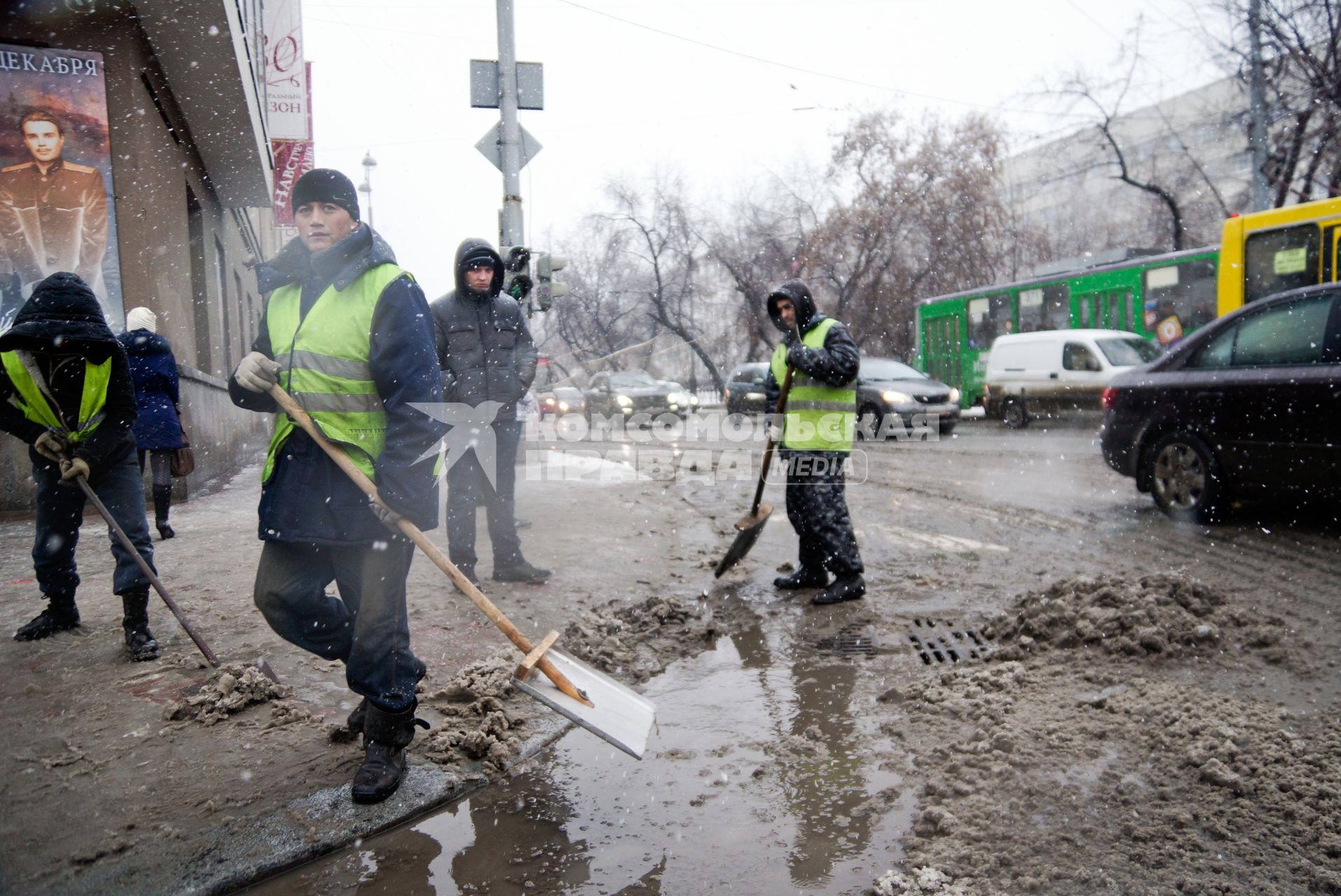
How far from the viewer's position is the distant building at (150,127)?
29.1ft

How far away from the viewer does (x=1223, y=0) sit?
701 inches

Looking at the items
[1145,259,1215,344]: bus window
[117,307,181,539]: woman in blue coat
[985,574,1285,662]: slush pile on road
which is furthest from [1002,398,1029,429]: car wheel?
[117,307,181,539]: woman in blue coat

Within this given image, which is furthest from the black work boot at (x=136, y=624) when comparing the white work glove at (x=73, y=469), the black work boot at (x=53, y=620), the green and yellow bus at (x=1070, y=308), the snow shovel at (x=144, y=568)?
the green and yellow bus at (x=1070, y=308)

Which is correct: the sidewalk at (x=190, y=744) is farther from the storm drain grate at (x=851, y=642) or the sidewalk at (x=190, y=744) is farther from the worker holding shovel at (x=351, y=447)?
the storm drain grate at (x=851, y=642)

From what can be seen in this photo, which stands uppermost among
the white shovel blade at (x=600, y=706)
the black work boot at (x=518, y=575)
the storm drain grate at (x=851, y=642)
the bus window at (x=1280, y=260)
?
the bus window at (x=1280, y=260)

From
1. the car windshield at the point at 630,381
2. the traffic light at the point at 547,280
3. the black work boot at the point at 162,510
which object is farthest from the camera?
the car windshield at the point at 630,381

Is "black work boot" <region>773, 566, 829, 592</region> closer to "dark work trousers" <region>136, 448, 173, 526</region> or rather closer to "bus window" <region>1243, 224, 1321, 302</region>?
"dark work trousers" <region>136, 448, 173, 526</region>

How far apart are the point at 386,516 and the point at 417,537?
0.42ft

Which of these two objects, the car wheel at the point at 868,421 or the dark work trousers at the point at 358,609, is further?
the car wheel at the point at 868,421

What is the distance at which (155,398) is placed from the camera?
23.8 ft

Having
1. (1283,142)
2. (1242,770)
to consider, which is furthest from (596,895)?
(1283,142)

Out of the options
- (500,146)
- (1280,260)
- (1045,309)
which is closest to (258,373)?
(500,146)

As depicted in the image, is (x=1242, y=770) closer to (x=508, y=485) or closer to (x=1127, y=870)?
(x=1127, y=870)

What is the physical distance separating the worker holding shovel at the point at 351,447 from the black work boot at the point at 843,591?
2794 mm
